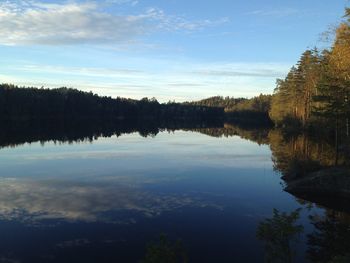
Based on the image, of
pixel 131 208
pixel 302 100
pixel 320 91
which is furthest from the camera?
pixel 302 100

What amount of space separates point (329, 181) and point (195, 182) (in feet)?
35.3

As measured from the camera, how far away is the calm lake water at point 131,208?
1864cm

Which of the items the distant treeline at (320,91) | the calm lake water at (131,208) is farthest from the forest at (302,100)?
the calm lake water at (131,208)

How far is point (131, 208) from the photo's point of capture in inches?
999

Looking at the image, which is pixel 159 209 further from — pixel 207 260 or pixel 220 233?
pixel 207 260

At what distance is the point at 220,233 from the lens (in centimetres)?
2120

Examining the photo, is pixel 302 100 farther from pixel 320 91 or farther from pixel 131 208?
pixel 131 208

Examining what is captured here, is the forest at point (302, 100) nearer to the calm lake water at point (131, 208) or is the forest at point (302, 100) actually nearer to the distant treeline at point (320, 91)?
the distant treeline at point (320, 91)

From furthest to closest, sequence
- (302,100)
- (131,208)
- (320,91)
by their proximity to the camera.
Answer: (302,100), (320,91), (131,208)

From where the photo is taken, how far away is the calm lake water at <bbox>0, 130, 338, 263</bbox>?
61.2 feet

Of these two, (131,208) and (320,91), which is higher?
(320,91)

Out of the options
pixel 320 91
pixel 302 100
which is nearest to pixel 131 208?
pixel 320 91

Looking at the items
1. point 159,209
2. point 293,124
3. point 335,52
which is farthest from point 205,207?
point 293,124

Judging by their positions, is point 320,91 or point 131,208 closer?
point 131,208
